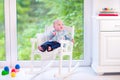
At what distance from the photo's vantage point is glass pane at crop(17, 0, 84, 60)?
4035 millimetres

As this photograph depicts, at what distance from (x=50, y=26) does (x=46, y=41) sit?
24 centimetres

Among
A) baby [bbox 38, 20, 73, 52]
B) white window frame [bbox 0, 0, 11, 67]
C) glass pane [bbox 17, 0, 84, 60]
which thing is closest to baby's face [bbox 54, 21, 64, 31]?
baby [bbox 38, 20, 73, 52]

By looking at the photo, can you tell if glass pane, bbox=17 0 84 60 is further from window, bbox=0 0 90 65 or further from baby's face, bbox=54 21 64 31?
baby's face, bbox=54 21 64 31

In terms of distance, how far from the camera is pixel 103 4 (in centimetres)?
396

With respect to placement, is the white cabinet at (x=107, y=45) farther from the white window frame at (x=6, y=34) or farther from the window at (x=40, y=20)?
the white window frame at (x=6, y=34)

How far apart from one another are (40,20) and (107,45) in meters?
1.10

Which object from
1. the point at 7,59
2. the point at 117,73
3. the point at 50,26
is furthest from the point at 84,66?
the point at 7,59

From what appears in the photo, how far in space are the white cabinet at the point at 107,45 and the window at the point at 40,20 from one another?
503 mm

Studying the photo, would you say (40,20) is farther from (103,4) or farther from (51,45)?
(103,4)

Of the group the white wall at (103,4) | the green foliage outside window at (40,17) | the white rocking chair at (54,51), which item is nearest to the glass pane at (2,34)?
the green foliage outside window at (40,17)

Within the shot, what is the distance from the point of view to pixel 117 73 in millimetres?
3705

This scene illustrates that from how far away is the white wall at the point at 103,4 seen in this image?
394cm

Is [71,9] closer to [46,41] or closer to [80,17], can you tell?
[80,17]

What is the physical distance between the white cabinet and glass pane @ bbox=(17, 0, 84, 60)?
1.75 ft
